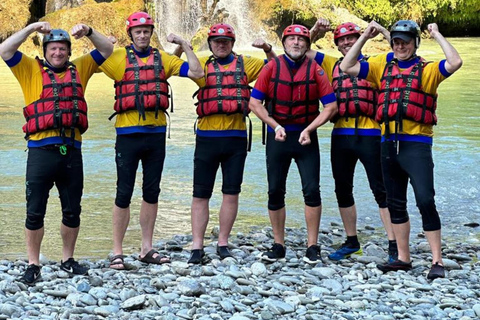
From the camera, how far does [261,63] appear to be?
7270 millimetres

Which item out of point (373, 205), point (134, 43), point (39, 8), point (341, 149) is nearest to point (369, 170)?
point (341, 149)

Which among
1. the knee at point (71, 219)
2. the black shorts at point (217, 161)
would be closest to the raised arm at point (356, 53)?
the black shorts at point (217, 161)

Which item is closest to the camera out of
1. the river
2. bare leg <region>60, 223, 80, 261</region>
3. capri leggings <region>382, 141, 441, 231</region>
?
capri leggings <region>382, 141, 441, 231</region>

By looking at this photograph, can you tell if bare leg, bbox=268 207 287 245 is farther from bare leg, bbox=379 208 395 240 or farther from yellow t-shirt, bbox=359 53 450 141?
yellow t-shirt, bbox=359 53 450 141

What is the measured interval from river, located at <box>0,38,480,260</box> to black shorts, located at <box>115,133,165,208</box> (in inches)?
54.5

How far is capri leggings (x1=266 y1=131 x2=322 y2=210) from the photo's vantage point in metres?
6.94

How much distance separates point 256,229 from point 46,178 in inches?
139

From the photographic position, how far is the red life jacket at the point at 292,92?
6852 millimetres

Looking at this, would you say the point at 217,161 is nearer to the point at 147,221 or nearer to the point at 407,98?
the point at 147,221

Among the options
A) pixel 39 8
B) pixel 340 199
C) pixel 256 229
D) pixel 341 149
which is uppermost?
pixel 39 8

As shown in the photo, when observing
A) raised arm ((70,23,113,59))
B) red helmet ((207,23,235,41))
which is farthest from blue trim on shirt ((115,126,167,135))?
red helmet ((207,23,235,41))

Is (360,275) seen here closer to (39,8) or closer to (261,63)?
(261,63)

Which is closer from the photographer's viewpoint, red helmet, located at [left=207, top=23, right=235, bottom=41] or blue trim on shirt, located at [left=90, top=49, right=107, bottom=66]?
blue trim on shirt, located at [left=90, top=49, right=107, bottom=66]

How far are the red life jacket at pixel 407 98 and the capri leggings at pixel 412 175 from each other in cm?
20
